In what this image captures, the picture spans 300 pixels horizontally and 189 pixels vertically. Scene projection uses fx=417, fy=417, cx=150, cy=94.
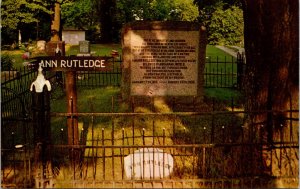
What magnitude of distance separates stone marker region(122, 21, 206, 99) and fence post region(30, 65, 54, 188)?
15.9ft

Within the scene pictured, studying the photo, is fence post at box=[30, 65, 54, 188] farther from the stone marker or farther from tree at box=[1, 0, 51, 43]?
tree at box=[1, 0, 51, 43]

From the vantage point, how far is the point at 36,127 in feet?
19.5

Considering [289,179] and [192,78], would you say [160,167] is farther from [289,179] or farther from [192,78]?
[192,78]

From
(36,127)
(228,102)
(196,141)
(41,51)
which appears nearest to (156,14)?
(41,51)

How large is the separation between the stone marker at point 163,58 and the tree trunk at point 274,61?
4060 mm

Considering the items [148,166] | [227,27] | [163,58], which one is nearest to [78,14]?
[227,27]

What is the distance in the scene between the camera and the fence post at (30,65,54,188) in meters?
5.79

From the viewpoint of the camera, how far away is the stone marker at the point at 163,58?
10.6 m

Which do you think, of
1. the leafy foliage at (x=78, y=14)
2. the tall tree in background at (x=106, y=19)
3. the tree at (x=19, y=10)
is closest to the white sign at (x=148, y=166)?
the tree at (x=19, y=10)

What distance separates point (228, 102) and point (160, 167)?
19.3 feet

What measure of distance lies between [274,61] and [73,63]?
3.06 metres

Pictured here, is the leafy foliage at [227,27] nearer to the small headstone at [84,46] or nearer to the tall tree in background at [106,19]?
the tall tree in background at [106,19]

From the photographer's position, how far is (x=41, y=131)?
19.2 ft

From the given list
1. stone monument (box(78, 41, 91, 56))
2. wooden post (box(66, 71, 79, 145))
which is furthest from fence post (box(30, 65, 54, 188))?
stone monument (box(78, 41, 91, 56))
